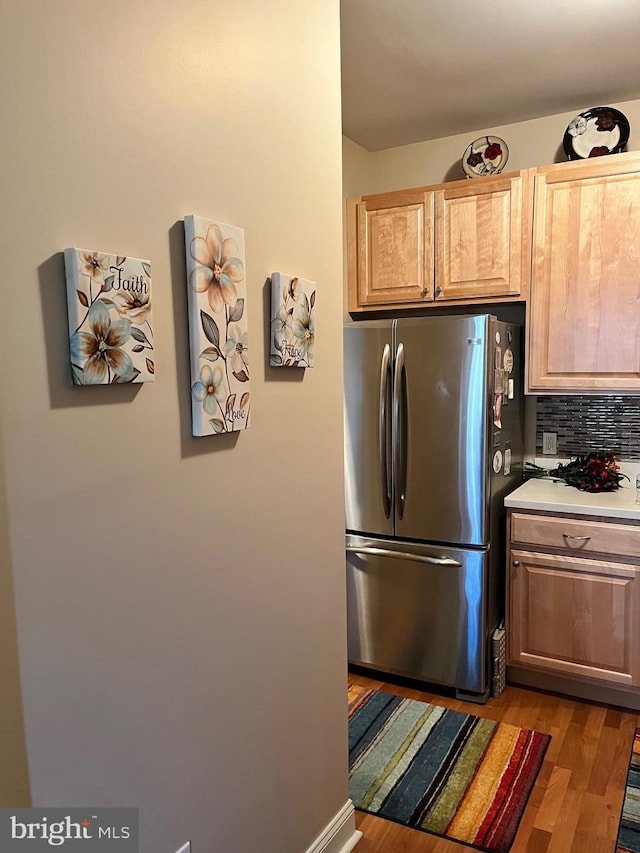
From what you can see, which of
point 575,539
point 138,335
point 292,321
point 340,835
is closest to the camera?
point 138,335

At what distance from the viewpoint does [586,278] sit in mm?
2627

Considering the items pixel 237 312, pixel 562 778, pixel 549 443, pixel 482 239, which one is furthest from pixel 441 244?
pixel 562 778

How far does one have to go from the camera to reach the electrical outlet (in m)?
3.08

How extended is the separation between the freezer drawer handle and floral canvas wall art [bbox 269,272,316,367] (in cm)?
141

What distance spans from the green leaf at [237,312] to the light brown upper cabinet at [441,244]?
182cm

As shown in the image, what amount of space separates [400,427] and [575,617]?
1.08 meters

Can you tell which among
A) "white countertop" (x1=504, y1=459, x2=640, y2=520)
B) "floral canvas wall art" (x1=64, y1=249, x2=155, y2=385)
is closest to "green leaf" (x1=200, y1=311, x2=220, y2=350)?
"floral canvas wall art" (x1=64, y1=249, x2=155, y2=385)

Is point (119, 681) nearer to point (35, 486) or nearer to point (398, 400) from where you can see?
point (35, 486)

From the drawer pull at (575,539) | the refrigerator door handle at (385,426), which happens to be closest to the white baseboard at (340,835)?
the refrigerator door handle at (385,426)

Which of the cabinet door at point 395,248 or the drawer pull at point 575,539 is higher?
the cabinet door at point 395,248

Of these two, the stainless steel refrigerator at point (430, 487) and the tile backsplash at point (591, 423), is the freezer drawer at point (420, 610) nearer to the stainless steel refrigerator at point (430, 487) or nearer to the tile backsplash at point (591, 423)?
the stainless steel refrigerator at point (430, 487)

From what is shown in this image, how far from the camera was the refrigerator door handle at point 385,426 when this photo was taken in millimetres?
2670

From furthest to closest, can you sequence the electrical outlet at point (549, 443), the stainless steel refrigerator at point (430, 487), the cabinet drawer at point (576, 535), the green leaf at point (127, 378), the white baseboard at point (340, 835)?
the electrical outlet at point (549, 443)
the stainless steel refrigerator at point (430, 487)
the cabinet drawer at point (576, 535)
the white baseboard at point (340, 835)
the green leaf at point (127, 378)

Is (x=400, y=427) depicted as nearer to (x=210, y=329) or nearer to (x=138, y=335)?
(x=210, y=329)
